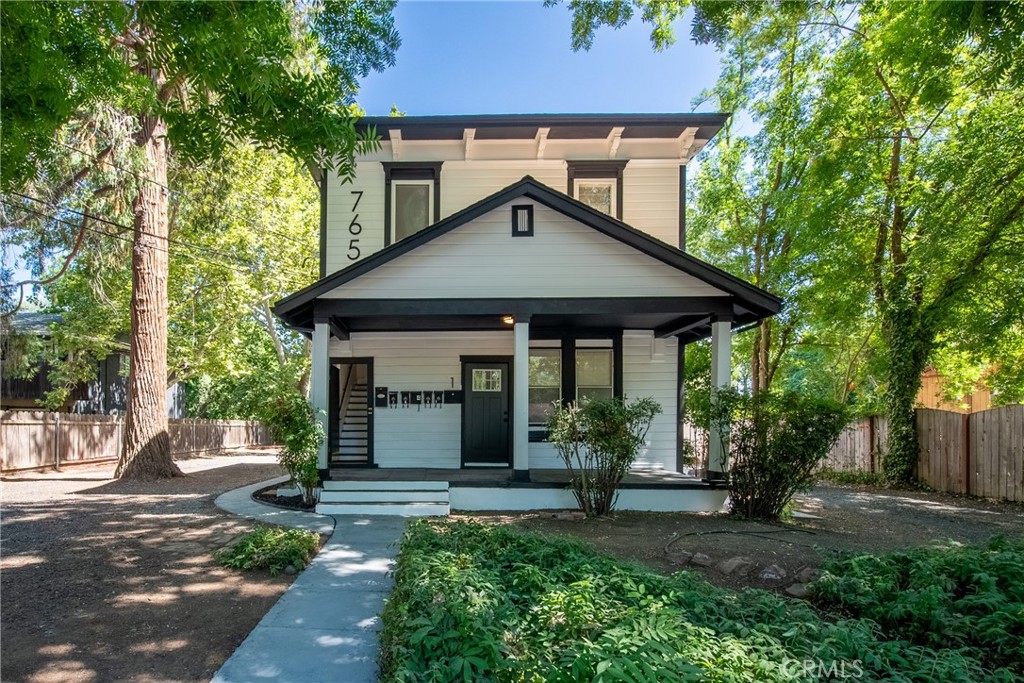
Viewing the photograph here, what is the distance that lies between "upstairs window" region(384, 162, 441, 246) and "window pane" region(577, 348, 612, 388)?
407 centimetres

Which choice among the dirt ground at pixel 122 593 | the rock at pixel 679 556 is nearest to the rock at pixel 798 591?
the rock at pixel 679 556

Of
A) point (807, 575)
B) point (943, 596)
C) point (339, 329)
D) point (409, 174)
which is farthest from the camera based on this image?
point (409, 174)

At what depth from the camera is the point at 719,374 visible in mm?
8625

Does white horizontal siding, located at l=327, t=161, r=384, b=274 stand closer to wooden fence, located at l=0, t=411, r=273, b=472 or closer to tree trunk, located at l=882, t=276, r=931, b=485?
wooden fence, located at l=0, t=411, r=273, b=472

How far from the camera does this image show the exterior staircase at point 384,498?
8.17 m

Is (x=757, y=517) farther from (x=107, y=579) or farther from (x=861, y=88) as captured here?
(x=861, y=88)

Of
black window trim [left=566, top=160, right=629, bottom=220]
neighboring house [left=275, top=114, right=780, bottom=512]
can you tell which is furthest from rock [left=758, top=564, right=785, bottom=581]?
black window trim [left=566, top=160, right=629, bottom=220]

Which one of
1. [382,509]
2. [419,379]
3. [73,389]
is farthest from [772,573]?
[73,389]

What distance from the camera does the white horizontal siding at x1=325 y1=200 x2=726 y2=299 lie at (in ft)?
29.4

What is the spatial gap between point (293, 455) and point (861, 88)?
46.4 feet

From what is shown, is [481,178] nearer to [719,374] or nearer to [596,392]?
[596,392]

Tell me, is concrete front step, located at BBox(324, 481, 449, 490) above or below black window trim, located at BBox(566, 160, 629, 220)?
below

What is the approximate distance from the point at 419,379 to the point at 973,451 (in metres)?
10.9

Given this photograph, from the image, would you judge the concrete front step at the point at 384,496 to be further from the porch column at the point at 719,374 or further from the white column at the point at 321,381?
the porch column at the point at 719,374
